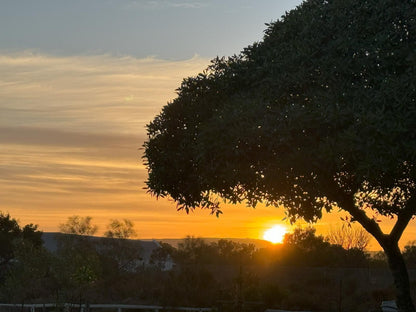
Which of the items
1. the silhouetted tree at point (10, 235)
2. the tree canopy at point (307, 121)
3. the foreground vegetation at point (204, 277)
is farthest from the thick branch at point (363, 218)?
the silhouetted tree at point (10, 235)

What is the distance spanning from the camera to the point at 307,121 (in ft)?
73.6

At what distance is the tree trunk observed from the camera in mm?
26277

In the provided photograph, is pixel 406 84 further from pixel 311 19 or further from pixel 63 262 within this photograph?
pixel 63 262

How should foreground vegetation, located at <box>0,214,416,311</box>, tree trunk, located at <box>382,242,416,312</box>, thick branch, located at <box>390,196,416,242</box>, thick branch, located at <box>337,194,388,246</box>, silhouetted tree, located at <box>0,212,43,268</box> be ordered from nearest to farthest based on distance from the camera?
tree trunk, located at <box>382,242,416,312</box>, thick branch, located at <box>390,196,416,242</box>, thick branch, located at <box>337,194,388,246</box>, foreground vegetation, located at <box>0,214,416,311</box>, silhouetted tree, located at <box>0,212,43,268</box>

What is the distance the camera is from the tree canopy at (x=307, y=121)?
21438 millimetres

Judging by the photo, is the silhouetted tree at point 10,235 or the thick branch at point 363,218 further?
the silhouetted tree at point 10,235

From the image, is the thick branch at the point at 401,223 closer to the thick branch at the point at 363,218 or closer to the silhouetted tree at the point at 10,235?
the thick branch at the point at 363,218

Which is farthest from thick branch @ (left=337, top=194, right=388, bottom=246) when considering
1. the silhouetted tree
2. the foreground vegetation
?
the silhouetted tree

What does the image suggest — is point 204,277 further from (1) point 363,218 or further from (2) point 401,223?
(2) point 401,223

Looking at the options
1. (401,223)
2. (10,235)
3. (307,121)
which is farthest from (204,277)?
(10,235)

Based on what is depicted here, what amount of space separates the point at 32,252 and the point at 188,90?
25.9m

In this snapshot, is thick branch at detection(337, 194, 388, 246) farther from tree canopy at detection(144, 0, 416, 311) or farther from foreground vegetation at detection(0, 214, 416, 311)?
foreground vegetation at detection(0, 214, 416, 311)

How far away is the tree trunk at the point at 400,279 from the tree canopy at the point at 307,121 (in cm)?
10

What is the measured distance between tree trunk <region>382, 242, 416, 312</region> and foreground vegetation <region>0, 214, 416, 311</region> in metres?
5.94
